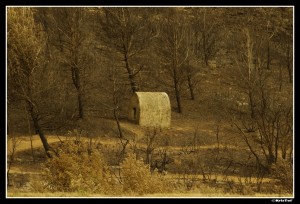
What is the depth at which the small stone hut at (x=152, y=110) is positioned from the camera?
3447cm

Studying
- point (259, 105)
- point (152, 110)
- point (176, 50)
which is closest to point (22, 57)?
point (152, 110)

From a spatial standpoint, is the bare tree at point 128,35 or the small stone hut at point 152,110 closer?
the small stone hut at point 152,110

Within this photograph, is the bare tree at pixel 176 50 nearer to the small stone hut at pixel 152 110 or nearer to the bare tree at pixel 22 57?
the small stone hut at pixel 152 110

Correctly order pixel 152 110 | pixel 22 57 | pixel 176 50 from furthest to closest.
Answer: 1. pixel 176 50
2. pixel 152 110
3. pixel 22 57

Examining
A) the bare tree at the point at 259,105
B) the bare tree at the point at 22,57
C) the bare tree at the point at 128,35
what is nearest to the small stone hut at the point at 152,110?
the bare tree at the point at 128,35

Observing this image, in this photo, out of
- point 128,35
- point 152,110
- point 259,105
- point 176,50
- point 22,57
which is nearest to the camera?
point 22,57

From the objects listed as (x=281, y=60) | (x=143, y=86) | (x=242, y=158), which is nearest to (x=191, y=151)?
(x=242, y=158)

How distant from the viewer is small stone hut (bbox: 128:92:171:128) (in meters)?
34.5

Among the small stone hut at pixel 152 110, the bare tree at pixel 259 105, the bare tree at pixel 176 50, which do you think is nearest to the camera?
the bare tree at pixel 259 105

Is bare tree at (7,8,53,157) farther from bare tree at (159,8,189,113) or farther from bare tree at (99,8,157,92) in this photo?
bare tree at (159,8,189,113)

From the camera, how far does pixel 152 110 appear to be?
114ft

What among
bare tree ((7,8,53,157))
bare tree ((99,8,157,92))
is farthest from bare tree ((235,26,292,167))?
bare tree ((7,8,53,157))

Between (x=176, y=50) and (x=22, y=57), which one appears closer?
(x=22, y=57)

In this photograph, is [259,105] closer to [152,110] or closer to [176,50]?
[176,50]
